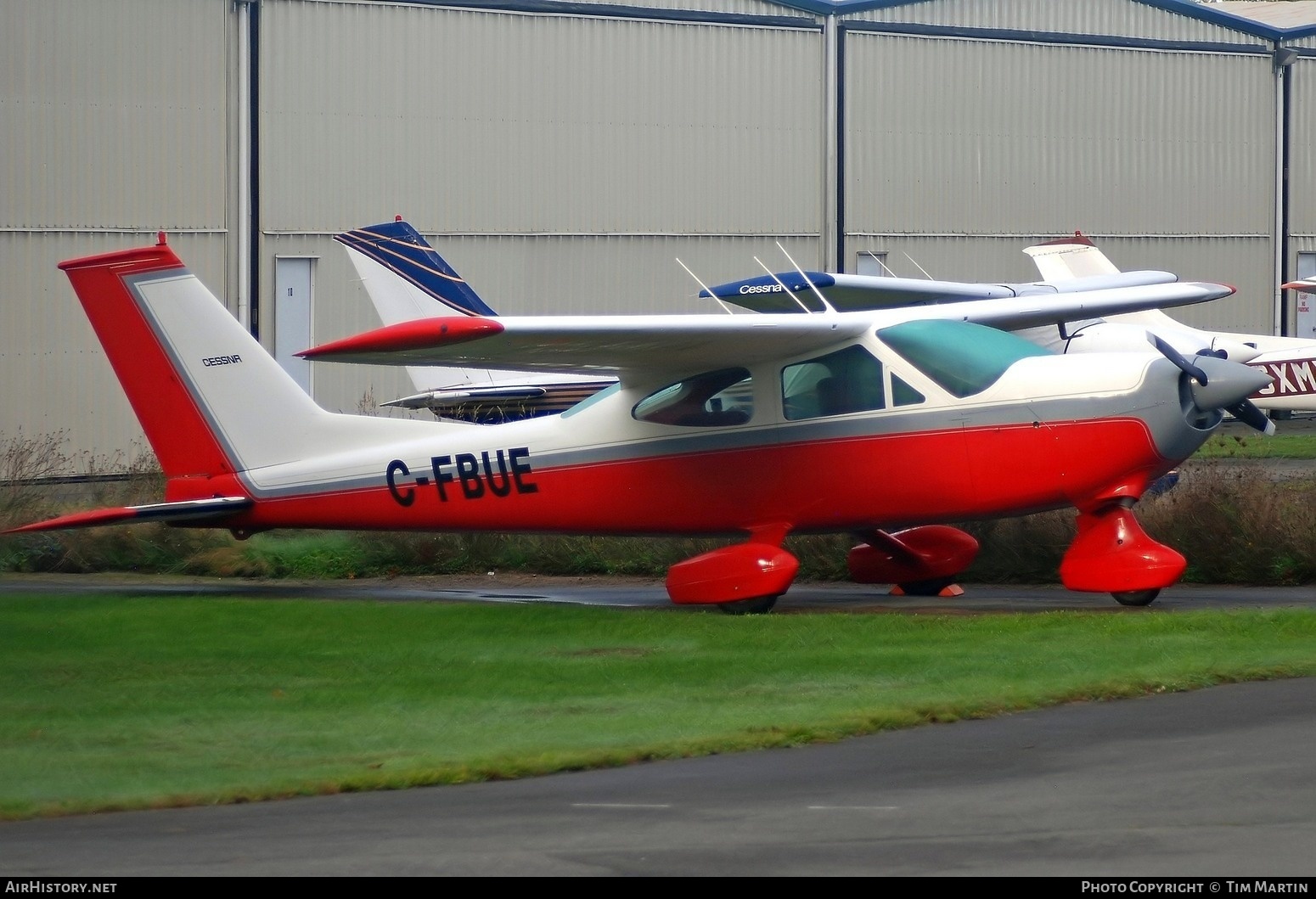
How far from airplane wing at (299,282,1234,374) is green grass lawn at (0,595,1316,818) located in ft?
5.72

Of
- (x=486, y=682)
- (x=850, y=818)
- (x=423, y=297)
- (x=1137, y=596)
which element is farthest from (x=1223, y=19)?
(x=850, y=818)

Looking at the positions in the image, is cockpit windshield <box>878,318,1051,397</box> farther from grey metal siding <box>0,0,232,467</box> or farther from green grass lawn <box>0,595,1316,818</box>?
grey metal siding <box>0,0,232,467</box>

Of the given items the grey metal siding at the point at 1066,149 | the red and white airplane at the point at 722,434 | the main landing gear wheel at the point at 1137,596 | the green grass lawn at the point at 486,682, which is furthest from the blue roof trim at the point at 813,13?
the main landing gear wheel at the point at 1137,596

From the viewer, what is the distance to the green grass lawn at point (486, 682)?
7.29 metres

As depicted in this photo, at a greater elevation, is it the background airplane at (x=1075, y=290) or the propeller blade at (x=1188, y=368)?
the background airplane at (x=1075, y=290)

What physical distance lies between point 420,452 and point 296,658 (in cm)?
359

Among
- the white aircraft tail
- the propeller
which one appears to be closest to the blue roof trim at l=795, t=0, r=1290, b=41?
the propeller

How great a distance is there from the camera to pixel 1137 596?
38.7ft

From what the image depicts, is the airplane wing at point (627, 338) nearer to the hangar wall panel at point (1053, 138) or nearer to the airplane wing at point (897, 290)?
the airplane wing at point (897, 290)

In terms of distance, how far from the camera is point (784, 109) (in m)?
31.9

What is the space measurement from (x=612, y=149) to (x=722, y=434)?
18.7 m

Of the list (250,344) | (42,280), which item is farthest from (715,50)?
(250,344)

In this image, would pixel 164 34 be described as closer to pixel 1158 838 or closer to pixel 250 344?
pixel 250 344

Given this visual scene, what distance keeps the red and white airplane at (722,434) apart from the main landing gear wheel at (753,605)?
15 mm
